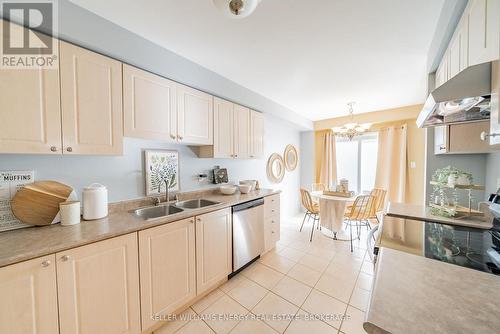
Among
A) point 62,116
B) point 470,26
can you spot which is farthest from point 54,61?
point 470,26

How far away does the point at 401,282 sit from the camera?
720 mm

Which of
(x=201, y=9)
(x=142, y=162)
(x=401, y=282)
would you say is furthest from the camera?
(x=142, y=162)

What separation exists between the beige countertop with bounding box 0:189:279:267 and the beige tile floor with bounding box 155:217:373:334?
3.07 feet

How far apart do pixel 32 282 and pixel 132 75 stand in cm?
153

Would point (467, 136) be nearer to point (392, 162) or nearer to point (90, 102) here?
point (392, 162)

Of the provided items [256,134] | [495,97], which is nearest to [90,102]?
[256,134]

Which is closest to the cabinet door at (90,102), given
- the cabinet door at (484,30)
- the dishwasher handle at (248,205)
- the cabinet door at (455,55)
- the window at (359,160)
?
the dishwasher handle at (248,205)

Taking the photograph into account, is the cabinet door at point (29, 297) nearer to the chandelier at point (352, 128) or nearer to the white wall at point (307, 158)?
the chandelier at point (352, 128)

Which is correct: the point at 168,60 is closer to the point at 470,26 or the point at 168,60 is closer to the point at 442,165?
the point at 470,26

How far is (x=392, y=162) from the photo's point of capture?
380 centimetres

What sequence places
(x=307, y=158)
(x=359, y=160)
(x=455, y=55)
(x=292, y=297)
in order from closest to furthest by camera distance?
(x=455, y=55) → (x=292, y=297) → (x=359, y=160) → (x=307, y=158)

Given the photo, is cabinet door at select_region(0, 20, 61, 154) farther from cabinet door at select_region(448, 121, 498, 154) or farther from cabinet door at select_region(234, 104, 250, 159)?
cabinet door at select_region(448, 121, 498, 154)

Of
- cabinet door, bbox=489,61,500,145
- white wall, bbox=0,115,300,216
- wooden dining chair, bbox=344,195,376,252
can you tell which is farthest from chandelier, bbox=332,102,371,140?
cabinet door, bbox=489,61,500,145

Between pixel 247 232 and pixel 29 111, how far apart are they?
2110mm
